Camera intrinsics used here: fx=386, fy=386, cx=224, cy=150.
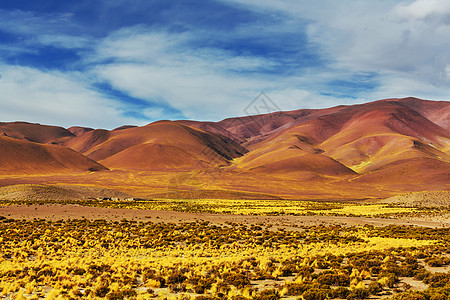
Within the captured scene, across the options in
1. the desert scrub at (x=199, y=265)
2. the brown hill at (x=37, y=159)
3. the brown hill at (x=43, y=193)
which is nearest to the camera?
the desert scrub at (x=199, y=265)

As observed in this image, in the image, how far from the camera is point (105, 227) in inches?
1257

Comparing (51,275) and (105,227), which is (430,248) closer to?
(51,275)

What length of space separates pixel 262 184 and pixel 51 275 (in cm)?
11322

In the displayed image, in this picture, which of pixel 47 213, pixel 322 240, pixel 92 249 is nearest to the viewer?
pixel 92 249

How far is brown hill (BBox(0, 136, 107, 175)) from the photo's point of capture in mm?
146500

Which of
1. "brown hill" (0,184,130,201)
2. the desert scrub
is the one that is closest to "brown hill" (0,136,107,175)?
"brown hill" (0,184,130,201)

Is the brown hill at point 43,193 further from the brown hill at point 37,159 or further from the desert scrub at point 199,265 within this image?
the brown hill at point 37,159

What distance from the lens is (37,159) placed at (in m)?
158

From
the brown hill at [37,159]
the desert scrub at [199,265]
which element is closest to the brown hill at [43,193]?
the desert scrub at [199,265]

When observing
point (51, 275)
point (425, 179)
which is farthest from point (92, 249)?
point (425, 179)

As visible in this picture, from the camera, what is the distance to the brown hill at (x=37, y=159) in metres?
146

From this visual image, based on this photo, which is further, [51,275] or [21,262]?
[21,262]

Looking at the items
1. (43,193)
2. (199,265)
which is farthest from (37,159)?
(199,265)

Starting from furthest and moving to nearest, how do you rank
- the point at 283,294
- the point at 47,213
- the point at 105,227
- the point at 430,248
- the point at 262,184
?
the point at 262,184 < the point at 47,213 < the point at 105,227 < the point at 430,248 < the point at 283,294
